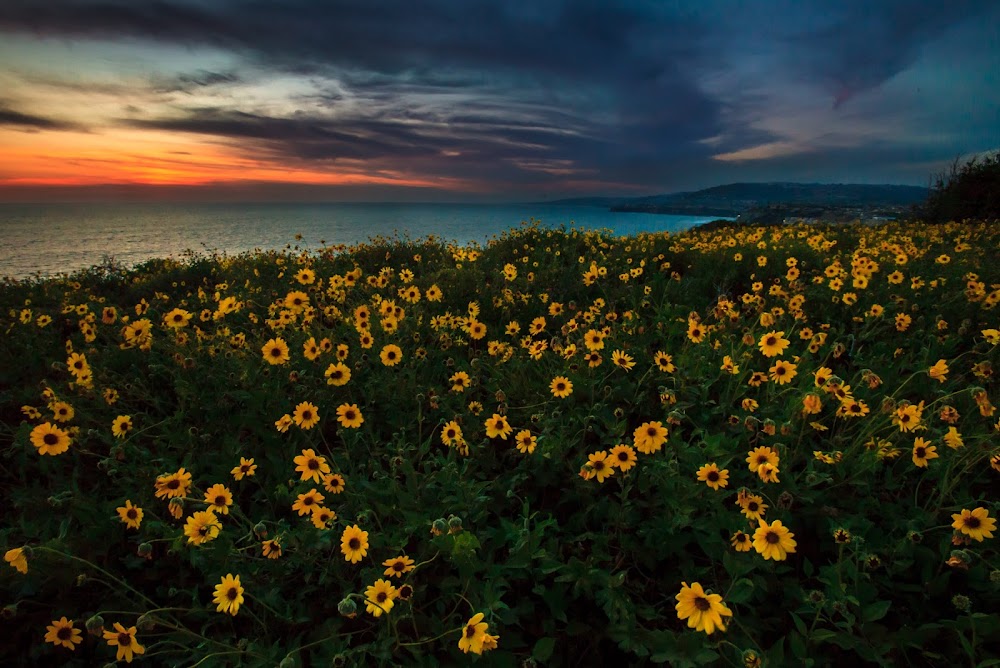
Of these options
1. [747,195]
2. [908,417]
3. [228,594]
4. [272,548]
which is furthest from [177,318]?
[747,195]

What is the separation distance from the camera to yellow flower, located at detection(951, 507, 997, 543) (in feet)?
5.98

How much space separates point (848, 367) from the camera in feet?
13.8

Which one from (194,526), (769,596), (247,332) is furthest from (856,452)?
(247,332)

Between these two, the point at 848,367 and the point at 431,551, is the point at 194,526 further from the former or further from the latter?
the point at 848,367

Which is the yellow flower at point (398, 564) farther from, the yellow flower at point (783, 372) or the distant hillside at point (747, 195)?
the distant hillside at point (747, 195)

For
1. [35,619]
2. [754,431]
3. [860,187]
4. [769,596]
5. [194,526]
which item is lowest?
[35,619]

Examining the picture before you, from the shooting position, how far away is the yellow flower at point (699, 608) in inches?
59.1

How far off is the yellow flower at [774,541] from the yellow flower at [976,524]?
0.71 m

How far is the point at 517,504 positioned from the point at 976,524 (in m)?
1.98

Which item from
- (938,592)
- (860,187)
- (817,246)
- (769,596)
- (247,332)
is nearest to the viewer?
(938,592)

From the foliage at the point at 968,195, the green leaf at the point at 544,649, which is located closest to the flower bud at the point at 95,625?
the green leaf at the point at 544,649

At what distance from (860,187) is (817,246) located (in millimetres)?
87722

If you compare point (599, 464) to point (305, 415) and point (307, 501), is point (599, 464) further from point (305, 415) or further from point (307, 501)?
point (305, 415)

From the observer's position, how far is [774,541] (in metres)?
1.77
